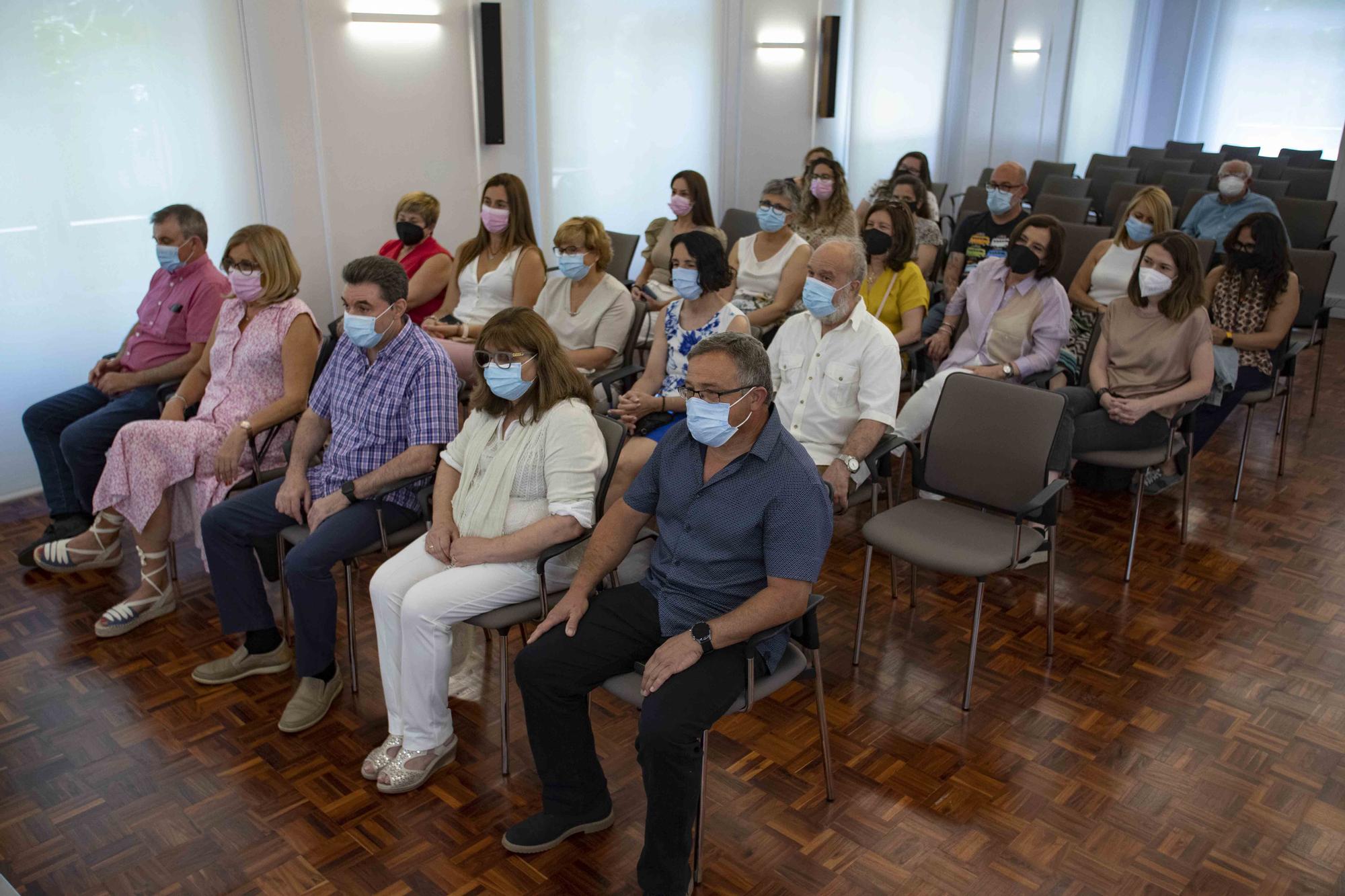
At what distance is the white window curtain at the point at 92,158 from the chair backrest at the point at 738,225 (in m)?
3.02

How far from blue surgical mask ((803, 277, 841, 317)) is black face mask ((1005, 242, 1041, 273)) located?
4.07 feet

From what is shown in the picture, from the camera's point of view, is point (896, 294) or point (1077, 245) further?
point (1077, 245)

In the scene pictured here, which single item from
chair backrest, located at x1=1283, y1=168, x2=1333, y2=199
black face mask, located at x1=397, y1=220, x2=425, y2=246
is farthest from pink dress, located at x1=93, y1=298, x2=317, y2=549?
chair backrest, located at x1=1283, y1=168, x2=1333, y2=199

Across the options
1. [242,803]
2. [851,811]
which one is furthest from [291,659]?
[851,811]

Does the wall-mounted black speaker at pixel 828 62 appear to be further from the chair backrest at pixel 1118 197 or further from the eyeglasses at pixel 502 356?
the eyeglasses at pixel 502 356

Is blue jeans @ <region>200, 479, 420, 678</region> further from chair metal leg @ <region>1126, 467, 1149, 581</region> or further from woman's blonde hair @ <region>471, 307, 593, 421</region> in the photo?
chair metal leg @ <region>1126, 467, 1149, 581</region>

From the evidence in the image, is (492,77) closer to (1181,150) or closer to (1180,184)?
(1180,184)

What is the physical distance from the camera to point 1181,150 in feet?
39.3

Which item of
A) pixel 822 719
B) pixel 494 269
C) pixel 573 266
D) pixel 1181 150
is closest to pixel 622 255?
pixel 494 269

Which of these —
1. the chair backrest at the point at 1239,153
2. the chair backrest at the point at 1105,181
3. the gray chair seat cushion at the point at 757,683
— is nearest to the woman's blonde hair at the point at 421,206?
the gray chair seat cushion at the point at 757,683

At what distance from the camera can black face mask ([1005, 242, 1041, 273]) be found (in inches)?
182

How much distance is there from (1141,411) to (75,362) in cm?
510

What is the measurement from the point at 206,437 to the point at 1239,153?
11593 mm

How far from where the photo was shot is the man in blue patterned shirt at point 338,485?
11.2ft
